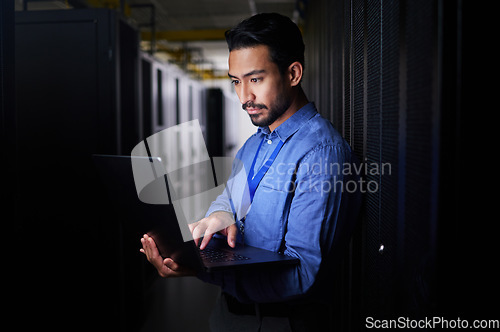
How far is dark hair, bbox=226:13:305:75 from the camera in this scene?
1.27 m

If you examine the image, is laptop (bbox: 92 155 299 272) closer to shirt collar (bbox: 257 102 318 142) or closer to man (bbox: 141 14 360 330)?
man (bbox: 141 14 360 330)

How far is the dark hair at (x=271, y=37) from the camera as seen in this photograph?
127 cm

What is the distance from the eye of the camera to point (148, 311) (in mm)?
3189

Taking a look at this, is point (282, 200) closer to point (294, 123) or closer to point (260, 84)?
point (294, 123)

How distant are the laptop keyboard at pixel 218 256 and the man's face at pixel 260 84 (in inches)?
16.4

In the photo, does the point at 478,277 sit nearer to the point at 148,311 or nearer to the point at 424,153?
the point at 424,153

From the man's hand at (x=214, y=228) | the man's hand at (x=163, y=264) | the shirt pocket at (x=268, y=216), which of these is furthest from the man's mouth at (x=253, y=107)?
the man's hand at (x=163, y=264)

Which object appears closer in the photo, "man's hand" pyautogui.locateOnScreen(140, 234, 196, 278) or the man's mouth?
"man's hand" pyautogui.locateOnScreen(140, 234, 196, 278)

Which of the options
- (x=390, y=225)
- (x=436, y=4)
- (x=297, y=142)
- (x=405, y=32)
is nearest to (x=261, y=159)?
(x=297, y=142)

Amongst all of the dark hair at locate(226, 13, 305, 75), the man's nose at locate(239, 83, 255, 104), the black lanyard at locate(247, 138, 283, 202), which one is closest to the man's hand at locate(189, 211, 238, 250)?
the black lanyard at locate(247, 138, 283, 202)

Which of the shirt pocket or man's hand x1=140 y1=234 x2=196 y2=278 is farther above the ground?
the shirt pocket

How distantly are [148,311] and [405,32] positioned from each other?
294 centimetres

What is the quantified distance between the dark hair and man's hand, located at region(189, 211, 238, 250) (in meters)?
0.49

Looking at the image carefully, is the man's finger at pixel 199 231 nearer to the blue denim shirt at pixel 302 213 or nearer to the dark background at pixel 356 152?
the blue denim shirt at pixel 302 213
